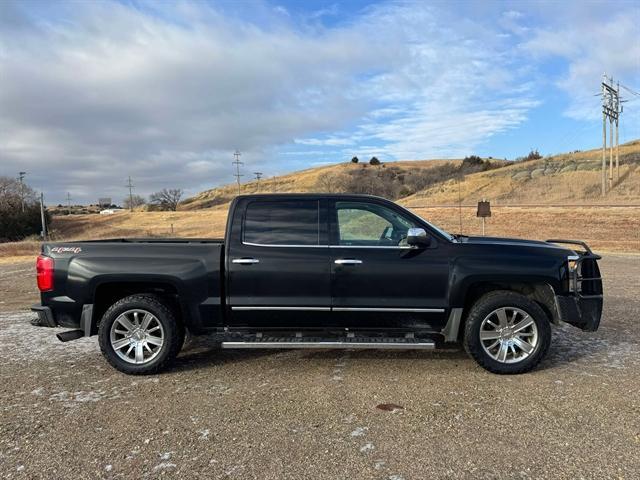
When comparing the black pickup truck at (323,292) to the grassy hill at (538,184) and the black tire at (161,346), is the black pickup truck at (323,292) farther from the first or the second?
the grassy hill at (538,184)

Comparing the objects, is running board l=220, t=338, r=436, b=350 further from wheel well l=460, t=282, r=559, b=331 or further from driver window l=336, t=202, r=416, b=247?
driver window l=336, t=202, r=416, b=247

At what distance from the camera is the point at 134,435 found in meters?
3.73

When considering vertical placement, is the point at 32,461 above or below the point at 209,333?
below

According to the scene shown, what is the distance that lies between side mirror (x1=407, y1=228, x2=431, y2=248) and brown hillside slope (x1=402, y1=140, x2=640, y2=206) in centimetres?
4488

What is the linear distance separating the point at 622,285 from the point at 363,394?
853cm

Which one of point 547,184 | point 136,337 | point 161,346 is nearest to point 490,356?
point 161,346

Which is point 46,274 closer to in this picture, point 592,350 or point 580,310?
point 580,310

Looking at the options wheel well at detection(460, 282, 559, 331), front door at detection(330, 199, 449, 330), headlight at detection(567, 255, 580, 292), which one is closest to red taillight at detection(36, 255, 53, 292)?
front door at detection(330, 199, 449, 330)

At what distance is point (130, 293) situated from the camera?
537 cm

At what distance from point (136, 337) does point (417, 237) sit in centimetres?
298

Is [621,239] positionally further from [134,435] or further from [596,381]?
[134,435]

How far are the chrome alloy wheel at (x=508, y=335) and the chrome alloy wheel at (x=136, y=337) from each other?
10.6 ft

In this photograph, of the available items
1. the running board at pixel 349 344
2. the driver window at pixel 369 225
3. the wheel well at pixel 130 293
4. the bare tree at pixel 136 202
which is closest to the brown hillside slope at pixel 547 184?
the driver window at pixel 369 225

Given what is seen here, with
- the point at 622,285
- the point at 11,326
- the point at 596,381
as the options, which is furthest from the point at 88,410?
the point at 622,285
